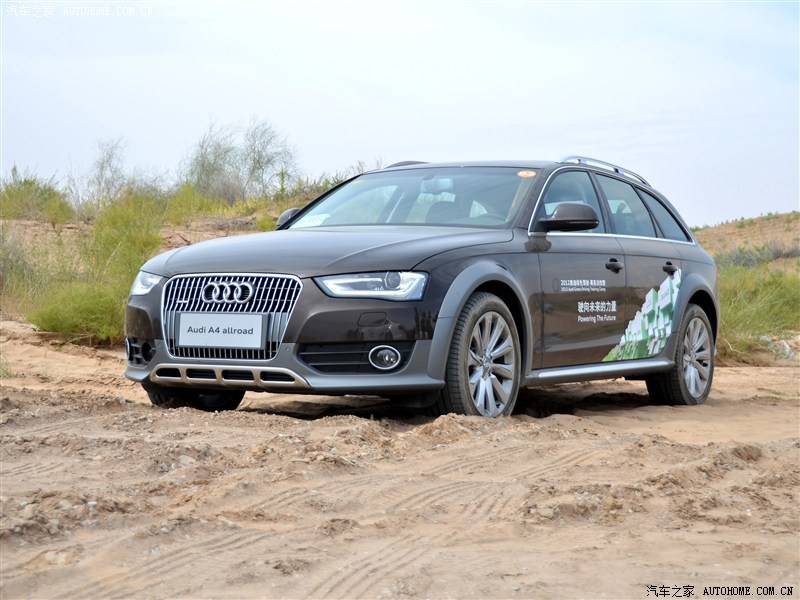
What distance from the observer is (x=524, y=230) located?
736 cm

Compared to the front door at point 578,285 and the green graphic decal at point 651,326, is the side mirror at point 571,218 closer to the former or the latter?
the front door at point 578,285

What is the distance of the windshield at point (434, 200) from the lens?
7.49 meters

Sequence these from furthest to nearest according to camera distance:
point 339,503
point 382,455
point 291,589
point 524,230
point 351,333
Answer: point 524,230
point 351,333
point 382,455
point 339,503
point 291,589

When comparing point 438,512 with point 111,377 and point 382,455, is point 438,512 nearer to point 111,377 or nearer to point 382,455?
point 382,455

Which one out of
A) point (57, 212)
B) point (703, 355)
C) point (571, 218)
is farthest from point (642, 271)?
point (57, 212)

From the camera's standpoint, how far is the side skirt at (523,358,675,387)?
729 centimetres

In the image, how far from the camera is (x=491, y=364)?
681 centimetres

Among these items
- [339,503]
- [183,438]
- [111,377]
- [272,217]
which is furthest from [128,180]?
[339,503]

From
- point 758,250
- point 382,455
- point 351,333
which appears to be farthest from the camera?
point 758,250

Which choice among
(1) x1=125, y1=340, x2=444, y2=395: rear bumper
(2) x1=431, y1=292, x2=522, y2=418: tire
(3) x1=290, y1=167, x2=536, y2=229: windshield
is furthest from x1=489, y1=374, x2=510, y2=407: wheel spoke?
(3) x1=290, y1=167, x2=536, y2=229: windshield

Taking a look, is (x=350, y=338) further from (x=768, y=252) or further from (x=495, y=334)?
(x=768, y=252)

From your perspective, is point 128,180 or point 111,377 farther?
point 128,180

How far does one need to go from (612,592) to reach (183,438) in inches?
100

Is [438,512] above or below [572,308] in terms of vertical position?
below
